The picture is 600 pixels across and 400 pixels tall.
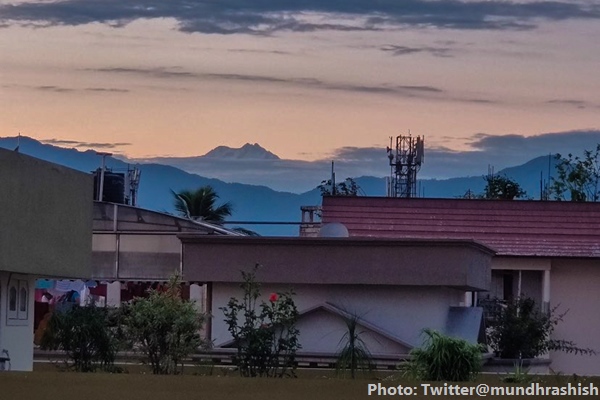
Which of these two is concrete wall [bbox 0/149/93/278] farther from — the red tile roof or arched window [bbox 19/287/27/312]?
the red tile roof

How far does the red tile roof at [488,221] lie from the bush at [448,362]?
23.2 meters

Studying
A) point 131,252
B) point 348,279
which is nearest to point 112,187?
point 131,252

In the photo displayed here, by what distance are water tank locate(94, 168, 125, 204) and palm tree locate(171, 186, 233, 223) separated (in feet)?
71.8

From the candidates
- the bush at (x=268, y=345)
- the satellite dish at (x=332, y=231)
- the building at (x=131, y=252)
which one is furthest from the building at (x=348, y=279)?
the building at (x=131, y=252)

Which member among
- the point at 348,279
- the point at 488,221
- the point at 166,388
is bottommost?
the point at 166,388

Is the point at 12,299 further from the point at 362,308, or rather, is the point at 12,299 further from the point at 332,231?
the point at 332,231

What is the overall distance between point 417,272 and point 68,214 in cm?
929

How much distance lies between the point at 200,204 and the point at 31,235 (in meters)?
49.8

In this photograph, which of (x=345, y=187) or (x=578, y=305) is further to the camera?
(x=345, y=187)

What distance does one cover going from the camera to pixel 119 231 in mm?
45188

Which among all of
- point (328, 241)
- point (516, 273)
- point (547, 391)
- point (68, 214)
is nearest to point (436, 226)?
point (516, 273)

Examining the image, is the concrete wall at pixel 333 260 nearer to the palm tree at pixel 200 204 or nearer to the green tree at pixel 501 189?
the green tree at pixel 501 189

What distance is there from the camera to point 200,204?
74.7 metres

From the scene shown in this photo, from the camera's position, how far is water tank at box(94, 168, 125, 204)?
1997 inches
